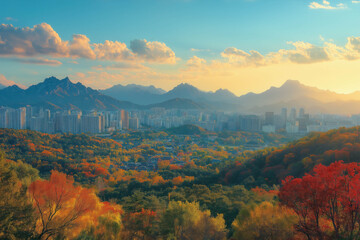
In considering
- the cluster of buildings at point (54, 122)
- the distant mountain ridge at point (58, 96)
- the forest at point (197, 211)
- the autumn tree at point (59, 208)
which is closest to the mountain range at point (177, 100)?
the distant mountain ridge at point (58, 96)

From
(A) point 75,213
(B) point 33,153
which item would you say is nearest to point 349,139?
(A) point 75,213

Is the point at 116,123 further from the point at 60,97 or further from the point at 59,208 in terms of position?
the point at 59,208

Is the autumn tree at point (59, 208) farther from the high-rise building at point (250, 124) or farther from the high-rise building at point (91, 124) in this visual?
the high-rise building at point (250, 124)

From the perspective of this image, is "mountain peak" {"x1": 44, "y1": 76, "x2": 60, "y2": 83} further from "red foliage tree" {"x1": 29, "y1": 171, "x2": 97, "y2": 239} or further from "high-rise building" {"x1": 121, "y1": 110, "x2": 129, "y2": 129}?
"red foliage tree" {"x1": 29, "y1": 171, "x2": 97, "y2": 239}

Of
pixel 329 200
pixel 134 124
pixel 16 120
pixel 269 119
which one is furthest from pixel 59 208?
pixel 134 124

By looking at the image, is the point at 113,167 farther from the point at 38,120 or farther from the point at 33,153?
the point at 38,120

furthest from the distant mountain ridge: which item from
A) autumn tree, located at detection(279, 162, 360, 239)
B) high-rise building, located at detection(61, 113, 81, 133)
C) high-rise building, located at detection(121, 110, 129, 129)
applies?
autumn tree, located at detection(279, 162, 360, 239)
